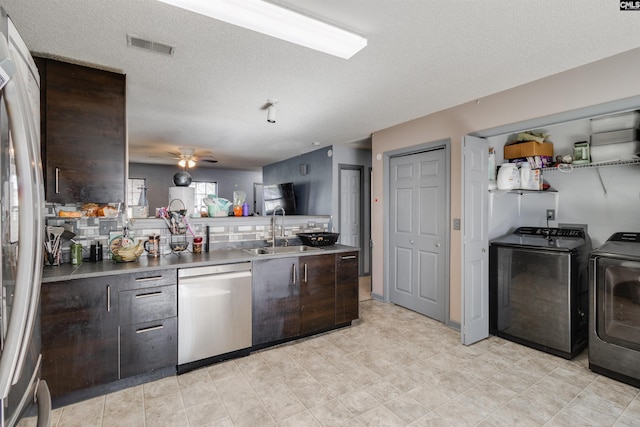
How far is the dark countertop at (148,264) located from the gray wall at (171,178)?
6.09 metres

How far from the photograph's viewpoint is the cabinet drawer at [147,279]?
224cm

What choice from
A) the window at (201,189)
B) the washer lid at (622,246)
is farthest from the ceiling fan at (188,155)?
the washer lid at (622,246)

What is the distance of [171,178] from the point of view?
8406 millimetres

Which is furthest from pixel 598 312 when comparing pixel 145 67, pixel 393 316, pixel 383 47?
pixel 145 67

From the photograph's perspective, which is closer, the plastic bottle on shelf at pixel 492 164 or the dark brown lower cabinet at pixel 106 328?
the dark brown lower cabinet at pixel 106 328

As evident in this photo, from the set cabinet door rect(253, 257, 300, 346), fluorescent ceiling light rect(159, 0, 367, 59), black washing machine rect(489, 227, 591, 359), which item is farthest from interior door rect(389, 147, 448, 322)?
fluorescent ceiling light rect(159, 0, 367, 59)

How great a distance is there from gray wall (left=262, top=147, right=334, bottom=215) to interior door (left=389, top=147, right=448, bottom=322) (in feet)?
4.69

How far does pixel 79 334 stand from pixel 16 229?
187 cm

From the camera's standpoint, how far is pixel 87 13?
170 centimetres

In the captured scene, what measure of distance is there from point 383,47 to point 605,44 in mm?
1474

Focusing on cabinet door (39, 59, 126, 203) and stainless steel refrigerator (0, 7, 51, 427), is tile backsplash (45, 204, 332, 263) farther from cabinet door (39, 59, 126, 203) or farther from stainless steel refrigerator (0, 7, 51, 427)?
stainless steel refrigerator (0, 7, 51, 427)

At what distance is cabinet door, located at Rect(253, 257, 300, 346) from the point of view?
2822mm

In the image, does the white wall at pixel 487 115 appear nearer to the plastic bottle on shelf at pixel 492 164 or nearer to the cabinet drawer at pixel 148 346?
the plastic bottle on shelf at pixel 492 164

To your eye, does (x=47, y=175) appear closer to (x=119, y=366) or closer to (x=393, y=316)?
(x=119, y=366)
